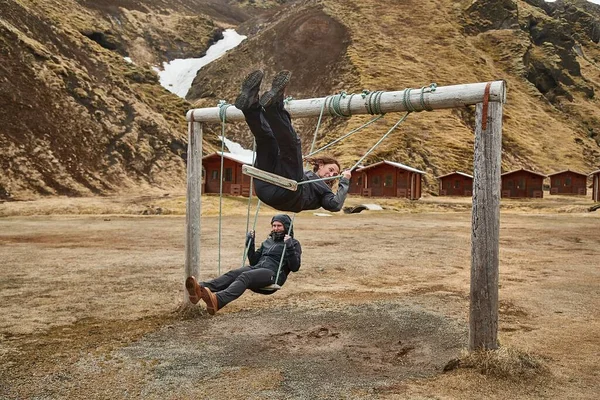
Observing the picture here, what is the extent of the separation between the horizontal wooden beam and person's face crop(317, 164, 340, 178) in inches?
35.4

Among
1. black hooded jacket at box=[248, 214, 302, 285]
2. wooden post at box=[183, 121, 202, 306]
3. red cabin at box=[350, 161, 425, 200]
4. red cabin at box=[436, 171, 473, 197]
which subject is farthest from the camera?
red cabin at box=[436, 171, 473, 197]

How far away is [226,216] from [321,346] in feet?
78.5

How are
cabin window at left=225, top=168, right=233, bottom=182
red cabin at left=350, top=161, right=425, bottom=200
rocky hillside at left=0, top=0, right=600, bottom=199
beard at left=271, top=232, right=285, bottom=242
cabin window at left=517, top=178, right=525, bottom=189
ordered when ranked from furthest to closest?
cabin window at left=517, top=178, right=525, bottom=189 < red cabin at left=350, top=161, right=425, bottom=200 < rocky hillside at left=0, top=0, right=600, bottom=199 < cabin window at left=225, top=168, right=233, bottom=182 < beard at left=271, top=232, right=285, bottom=242

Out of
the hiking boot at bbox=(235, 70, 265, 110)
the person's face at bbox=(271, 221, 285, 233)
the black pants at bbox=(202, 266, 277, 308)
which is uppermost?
the hiking boot at bbox=(235, 70, 265, 110)

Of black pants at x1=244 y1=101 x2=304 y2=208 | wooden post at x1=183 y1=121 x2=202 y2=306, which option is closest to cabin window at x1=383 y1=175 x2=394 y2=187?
wooden post at x1=183 y1=121 x2=202 y2=306

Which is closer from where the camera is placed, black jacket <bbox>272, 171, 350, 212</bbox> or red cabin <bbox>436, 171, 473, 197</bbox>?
black jacket <bbox>272, 171, 350, 212</bbox>

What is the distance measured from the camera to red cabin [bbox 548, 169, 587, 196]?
176 ft

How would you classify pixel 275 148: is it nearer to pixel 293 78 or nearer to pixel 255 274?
pixel 255 274

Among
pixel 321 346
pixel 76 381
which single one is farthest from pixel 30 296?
pixel 321 346

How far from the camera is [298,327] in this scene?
705 cm

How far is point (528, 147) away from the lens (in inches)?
2662

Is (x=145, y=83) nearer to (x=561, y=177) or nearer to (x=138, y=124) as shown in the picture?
(x=138, y=124)

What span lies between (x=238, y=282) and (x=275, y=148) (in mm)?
1506

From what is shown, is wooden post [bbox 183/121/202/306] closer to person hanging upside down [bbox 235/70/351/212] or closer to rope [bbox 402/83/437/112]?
person hanging upside down [bbox 235/70/351/212]
